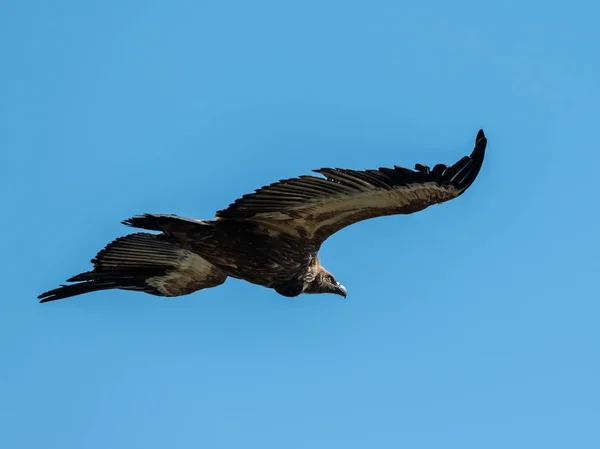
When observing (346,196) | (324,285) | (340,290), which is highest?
(340,290)

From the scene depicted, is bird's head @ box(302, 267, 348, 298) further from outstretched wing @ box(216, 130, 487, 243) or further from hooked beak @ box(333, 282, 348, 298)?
outstretched wing @ box(216, 130, 487, 243)

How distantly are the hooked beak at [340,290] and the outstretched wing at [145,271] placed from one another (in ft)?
5.15

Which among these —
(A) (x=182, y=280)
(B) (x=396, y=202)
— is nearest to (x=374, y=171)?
(B) (x=396, y=202)

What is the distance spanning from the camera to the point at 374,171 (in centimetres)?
1308

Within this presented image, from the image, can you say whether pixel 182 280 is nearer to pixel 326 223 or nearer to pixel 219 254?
pixel 219 254

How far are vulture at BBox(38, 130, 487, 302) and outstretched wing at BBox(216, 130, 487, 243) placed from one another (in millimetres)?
11

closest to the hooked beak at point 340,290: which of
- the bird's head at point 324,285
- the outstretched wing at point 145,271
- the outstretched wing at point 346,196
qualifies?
the bird's head at point 324,285

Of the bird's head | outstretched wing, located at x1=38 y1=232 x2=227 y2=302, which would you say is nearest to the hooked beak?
the bird's head

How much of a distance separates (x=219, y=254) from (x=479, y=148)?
3.61 metres

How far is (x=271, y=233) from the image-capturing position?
577 inches

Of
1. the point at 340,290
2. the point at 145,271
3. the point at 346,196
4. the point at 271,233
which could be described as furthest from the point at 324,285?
the point at 346,196

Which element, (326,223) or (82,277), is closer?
(326,223)

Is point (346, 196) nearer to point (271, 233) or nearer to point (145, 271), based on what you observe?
point (271, 233)

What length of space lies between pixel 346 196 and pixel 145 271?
4246mm
